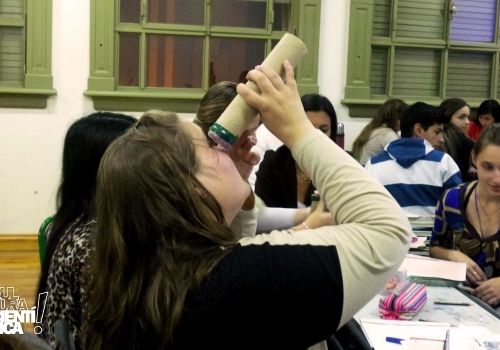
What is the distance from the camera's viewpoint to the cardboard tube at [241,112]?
2.60 feet

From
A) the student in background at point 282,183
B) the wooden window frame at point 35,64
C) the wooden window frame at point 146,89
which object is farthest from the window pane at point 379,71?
the student in background at point 282,183

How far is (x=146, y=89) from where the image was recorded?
478cm

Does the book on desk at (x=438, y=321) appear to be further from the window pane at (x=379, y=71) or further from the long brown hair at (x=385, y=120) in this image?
the window pane at (x=379, y=71)

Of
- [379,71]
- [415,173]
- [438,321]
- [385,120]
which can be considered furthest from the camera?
[379,71]

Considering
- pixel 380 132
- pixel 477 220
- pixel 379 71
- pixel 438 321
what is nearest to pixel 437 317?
pixel 438 321

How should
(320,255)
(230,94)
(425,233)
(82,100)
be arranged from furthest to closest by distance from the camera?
(82,100), (425,233), (230,94), (320,255)

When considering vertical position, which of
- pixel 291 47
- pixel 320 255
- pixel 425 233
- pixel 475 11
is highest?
pixel 475 11

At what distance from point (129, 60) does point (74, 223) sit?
3555 mm

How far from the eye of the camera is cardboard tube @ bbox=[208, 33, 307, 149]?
2.60ft

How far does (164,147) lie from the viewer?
776mm

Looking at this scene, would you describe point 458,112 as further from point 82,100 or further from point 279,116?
point 279,116

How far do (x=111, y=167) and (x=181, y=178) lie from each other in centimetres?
10

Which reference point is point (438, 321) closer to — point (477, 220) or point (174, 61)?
point (477, 220)

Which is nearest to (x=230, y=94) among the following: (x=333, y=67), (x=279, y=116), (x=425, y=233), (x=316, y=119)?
(x=316, y=119)
